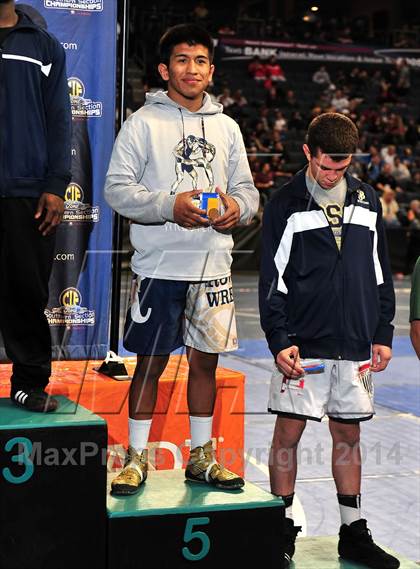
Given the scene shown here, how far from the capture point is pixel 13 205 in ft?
11.8

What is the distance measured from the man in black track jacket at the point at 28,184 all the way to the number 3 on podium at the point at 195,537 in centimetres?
69

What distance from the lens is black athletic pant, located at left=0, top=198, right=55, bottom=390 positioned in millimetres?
3598

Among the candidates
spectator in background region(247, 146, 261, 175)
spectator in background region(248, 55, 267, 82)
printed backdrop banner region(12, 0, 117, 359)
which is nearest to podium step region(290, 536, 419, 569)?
printed backdrop banner region(12, 0, 117, 359)

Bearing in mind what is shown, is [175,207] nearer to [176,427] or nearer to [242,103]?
[176,427]

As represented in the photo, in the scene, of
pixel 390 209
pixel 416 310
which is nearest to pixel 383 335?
pixel 416 310

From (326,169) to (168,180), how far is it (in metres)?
0.66

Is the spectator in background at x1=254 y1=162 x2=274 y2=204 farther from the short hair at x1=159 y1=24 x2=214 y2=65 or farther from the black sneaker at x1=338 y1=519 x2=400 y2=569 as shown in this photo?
the black sneaker at x1=338 y1=519 x2=400 y2=569

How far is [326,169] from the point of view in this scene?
3801 millimetres

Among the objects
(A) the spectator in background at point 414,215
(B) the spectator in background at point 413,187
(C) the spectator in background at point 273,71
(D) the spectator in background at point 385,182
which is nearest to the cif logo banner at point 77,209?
(A) the spectator in background at point 414,215

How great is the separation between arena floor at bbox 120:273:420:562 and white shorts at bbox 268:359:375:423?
107 cm

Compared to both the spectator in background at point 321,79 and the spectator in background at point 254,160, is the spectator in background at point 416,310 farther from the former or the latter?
the spectator in background at point 321,79

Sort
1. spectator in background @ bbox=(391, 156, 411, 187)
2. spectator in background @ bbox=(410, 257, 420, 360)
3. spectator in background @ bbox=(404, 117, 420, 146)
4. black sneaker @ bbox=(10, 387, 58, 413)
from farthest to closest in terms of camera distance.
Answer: spectator in background @ bbox=(404, 117, 420, 146) → spectator in background @ bbox=(391, 156, 411, 187) → spectator in background @ bbox=(410, 257, 420, 360) → black sneaker @ bbox=(10, 387, 58, 413)

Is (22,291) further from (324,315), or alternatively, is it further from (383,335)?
(383,335)

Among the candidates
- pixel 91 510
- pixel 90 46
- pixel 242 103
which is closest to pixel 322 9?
Answer: pixel 242 103
